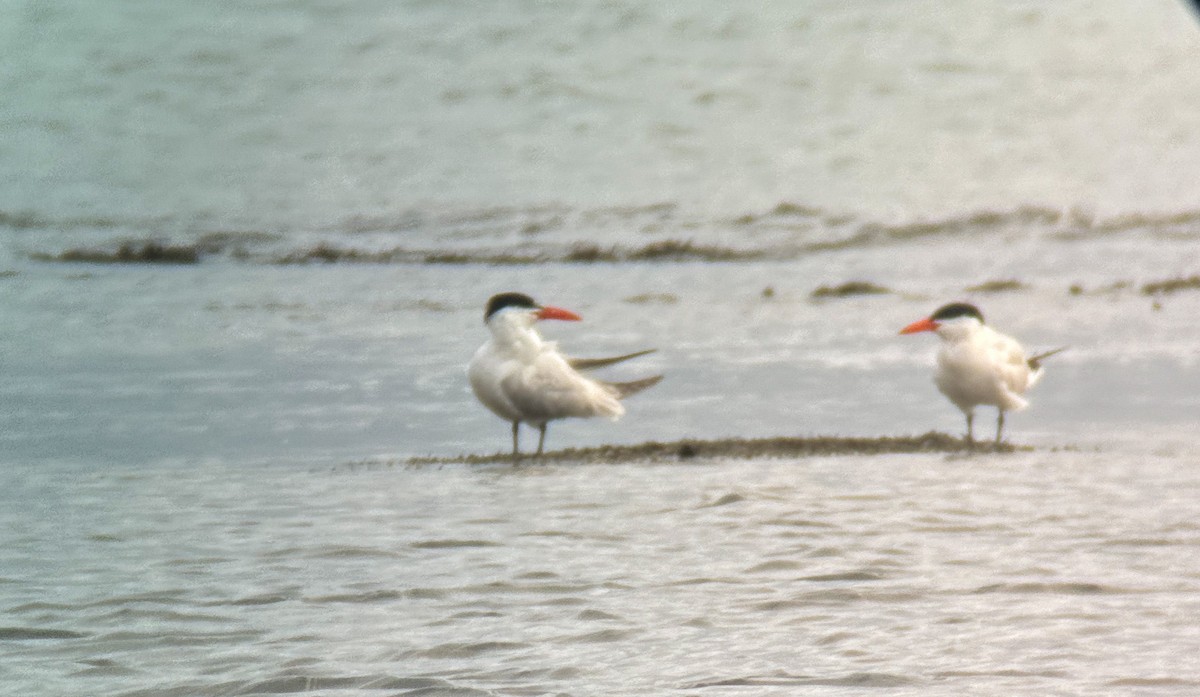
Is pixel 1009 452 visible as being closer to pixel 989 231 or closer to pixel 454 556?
pixel 454 556

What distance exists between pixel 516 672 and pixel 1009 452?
12.6 feet

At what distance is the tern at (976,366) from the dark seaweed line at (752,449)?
1.99 feet

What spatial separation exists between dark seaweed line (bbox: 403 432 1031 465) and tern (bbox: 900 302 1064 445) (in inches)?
23.8

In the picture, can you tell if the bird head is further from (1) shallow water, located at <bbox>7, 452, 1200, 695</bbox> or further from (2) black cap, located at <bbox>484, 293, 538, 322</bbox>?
(1) shallow water, located at <bbox>7, 452, 1200, 695</bbox>

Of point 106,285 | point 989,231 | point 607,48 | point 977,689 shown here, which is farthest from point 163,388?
point 607,48

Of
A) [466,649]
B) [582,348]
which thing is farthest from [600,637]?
[582,348]

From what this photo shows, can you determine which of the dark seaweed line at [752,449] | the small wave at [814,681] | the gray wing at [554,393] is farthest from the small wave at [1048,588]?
the gray wing at [554,393]

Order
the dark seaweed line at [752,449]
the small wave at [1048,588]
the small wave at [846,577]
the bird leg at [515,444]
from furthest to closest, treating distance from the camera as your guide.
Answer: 1. the bird leg at [515,444]
2. the dark seaweed line at [752,449]
3. the small wave at [846,577]
4. the small wave at [1048,588]

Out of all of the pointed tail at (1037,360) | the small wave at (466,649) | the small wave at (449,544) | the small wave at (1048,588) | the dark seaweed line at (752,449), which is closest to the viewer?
the small wave at (466,649)

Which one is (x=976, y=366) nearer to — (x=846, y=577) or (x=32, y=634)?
(x=846, y=577)

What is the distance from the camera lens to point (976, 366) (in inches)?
316

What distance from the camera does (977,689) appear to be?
3.34 metres

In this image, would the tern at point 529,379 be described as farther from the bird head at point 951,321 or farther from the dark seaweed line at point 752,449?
the bird head at point 951,321

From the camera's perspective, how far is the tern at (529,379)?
25.3ft
